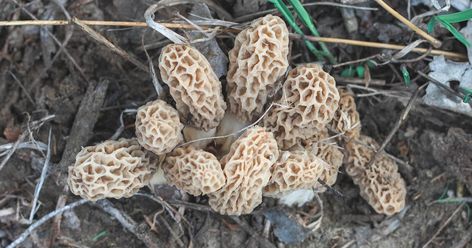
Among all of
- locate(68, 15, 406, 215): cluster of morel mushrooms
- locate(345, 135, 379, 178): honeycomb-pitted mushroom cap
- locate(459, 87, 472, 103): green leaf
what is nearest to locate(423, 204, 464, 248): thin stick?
locate(345, 135, 379, 178): honeycomb-pitted mushroom cap

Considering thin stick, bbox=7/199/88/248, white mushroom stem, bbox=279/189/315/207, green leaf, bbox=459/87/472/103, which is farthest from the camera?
white mushroom stem, bbox=279/189/315/207

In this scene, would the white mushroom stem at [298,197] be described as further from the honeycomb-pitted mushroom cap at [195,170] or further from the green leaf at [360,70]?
the green leaf at [360,70]

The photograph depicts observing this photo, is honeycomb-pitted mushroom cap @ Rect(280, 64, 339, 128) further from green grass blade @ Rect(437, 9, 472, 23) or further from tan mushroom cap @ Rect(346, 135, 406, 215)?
green grass blade @ Rect(437, 9, 472, 23)

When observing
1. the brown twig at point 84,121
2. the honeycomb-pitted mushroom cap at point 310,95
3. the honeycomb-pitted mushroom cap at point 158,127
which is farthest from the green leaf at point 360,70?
the brown twig at point 84,121

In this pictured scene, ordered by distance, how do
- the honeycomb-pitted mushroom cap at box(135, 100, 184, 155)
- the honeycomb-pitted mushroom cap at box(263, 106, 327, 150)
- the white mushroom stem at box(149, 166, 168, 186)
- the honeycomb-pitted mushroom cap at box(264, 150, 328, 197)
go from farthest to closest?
the white mushroom stem at box(149, 166, 168, 186), the honeycomb-pitted mushroom cap at box(263, 106, 327, 150), the honeycomb-pitted mushroom cap at box(264, 150, 328, 197), the honeycomb-pitted mushroom cap at box(135, 100, 184, 155)

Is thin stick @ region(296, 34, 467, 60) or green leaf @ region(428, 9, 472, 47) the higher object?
green leaf @ region(428, 9, 472, 47)

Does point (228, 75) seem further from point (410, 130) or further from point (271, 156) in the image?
point (410, 130)

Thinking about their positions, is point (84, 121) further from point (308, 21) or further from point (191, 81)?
point (308, 21)

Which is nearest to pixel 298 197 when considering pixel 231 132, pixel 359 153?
pixel 359 153
